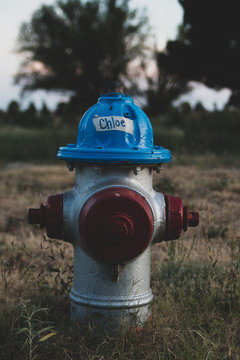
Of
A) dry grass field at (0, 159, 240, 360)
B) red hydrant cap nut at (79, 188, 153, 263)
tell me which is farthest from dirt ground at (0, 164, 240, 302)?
red hydrant cap nut at (79, 188, 153, 263)

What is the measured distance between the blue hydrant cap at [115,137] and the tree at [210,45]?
29.5 ft

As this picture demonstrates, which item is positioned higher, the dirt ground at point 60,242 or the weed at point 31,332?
the dirt ground at point 60,242

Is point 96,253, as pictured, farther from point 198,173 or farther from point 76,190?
point 198,173

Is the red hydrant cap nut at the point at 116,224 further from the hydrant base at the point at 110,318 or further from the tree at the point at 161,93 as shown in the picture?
the tree at the point at 161,93

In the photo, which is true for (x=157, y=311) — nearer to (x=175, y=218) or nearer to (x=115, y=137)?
(x=175, y=218)

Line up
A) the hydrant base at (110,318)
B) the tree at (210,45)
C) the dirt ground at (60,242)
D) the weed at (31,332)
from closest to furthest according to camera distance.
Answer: the weed at (31,332) → the hydrant base at (110,318) → the dirt ground at (60,242) → the tree at (210,45)

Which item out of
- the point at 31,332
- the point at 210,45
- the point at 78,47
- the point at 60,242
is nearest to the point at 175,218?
the point at 31,332

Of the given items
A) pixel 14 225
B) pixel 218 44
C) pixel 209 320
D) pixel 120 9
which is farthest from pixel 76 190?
pixel 120 9

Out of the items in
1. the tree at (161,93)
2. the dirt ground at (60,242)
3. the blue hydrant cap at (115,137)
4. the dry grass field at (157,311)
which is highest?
the tree at (161,93)

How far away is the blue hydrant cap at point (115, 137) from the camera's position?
1.88 meters

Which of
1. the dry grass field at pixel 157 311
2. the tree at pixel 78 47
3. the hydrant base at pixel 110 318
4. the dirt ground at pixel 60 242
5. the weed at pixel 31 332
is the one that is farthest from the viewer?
the tree at pixel 78 47

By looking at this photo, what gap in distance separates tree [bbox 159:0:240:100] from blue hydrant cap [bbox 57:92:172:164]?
8.98m

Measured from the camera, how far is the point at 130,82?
81.7ft

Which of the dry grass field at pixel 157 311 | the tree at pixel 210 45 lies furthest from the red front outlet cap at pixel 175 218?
the tree at pixel 210 45
